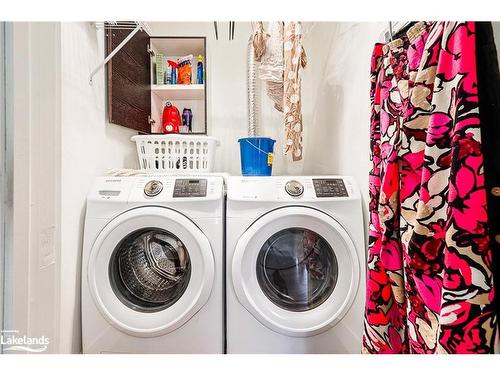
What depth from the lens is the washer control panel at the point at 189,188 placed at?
3.97 feet

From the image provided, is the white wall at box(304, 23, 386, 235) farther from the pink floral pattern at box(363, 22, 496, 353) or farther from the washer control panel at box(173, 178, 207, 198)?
the washer control panel at box(173, 178, 207, 198)

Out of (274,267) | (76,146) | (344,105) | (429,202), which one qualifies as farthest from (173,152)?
(429,202)

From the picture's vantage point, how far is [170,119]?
2.05 meters

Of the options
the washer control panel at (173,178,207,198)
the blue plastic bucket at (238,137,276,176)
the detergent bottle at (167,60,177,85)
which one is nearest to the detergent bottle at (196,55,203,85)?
the detergent bottle at (167,60,177,85)

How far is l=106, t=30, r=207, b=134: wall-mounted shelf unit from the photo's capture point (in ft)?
5.08

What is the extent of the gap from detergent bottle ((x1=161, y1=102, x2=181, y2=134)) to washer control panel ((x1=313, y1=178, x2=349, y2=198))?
1238mm

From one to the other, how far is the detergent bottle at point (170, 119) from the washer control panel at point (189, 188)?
91cm

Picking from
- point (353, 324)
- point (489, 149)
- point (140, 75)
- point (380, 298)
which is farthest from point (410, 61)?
point (140, 75)

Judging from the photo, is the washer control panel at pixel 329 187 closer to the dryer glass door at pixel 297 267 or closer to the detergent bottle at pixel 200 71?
the dryer glass door at pixel 297 267

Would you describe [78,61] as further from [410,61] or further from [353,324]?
[353,324]

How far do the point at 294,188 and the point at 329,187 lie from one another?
0.17m

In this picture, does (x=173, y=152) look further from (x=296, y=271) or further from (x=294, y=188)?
(x=296, y=271)

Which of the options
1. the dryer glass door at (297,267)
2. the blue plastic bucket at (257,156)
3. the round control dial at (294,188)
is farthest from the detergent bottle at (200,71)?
the dryer glass door at (297,267)
